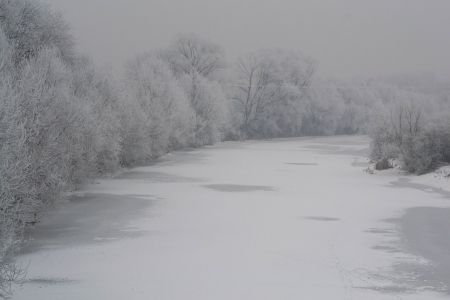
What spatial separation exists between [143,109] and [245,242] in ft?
88.2

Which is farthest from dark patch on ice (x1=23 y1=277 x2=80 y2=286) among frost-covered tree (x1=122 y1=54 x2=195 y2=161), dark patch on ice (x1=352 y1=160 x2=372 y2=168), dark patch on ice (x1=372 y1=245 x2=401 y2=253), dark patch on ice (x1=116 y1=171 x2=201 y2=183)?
dark patch on ice (x1=352 y1=160 x2=372 y2=168)

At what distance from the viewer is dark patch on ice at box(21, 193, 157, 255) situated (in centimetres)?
1484

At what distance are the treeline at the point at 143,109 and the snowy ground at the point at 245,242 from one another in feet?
4.20

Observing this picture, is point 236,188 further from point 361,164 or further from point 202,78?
point 202,78

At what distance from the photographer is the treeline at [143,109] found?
14.4 metres

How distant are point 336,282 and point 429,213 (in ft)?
30.5

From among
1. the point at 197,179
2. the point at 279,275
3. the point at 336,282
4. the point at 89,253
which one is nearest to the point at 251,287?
the point at 279,275

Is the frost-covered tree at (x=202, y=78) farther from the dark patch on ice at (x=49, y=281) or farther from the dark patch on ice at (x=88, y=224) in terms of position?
the dark patch on ice at (x=49, y=281)

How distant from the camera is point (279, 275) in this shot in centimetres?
1188

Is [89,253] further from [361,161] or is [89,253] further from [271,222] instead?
[361,161]

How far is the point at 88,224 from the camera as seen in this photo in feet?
56.4

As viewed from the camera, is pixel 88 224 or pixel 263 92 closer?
pixel 88 224

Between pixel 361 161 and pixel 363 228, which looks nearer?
pixel 363 228

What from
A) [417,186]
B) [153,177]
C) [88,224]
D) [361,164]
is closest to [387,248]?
[88,224]
